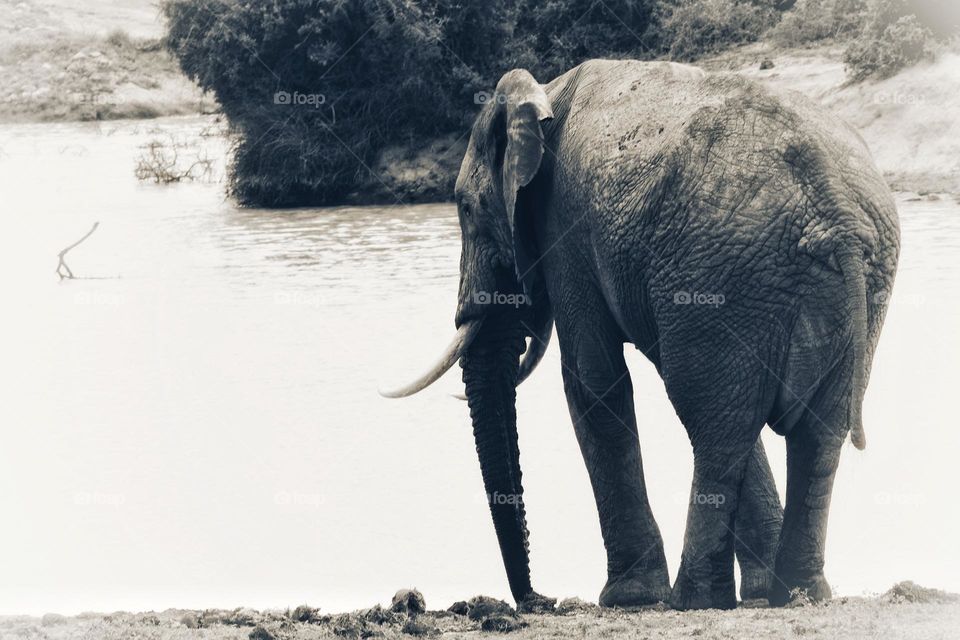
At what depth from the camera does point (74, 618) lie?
254 inches

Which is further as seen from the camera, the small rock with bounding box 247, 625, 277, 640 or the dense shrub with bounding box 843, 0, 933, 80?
the dense shrub with bounding box 843, 0, 933, 80

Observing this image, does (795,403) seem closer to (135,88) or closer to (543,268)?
(543,268)

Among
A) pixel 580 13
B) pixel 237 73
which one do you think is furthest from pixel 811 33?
pixel 237 73

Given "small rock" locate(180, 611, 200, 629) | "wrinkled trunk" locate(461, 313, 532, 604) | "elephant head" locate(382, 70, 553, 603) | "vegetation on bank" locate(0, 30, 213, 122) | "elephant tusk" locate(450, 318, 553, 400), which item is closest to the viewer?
"small rock" locate(180, 611, 200, 629)

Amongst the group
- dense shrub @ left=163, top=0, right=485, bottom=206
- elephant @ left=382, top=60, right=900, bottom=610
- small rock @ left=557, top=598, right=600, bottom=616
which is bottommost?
dense shrub @ left=163, top=0, right=485, bottom=206

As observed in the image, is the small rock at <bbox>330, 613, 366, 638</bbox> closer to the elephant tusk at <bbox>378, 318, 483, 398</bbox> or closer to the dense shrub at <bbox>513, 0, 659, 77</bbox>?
the elephant tusk at <bbox>378, 318, 483, 398</bbox>

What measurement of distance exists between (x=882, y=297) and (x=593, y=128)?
1422mm

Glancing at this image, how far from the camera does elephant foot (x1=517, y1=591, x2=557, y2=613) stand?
6574 millimetres

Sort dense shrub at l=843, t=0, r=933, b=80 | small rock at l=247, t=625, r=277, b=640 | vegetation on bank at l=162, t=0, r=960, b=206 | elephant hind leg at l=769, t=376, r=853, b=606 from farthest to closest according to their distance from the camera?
vegetation on bank at l=162, t=0, r=960, b=206 < dense shrub at l=843, t=0, r=933, b=80 < small rock at l=247, t=625, r=277, b=640 < elephant hind leg at l=769, t=376, r=853, b=606

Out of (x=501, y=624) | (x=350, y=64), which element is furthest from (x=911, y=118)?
(x=501, y=624)

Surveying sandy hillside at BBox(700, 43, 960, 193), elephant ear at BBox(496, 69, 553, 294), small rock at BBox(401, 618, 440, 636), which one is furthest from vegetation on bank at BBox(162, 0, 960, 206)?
small rock at BBox(401, 618, 440, 636)

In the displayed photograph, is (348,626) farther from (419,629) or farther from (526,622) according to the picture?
(526,622)

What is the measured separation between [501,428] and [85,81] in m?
37.5

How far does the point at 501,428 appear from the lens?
22.9 feet
